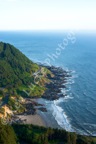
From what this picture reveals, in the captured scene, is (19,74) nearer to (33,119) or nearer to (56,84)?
(56,84)

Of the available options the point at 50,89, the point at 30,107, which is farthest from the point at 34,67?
the point at 30,107

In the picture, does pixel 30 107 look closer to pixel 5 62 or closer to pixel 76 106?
pixel 76 106

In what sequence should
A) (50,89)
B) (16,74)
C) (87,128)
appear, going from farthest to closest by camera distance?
(16,74) → (50,89) → (87,128)

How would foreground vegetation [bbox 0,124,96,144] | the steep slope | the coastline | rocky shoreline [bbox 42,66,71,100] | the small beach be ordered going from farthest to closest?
the steep slope → rocky shoreline [bbox 42,66,71,100] → the small beach → the coastline → foreground vegetation [bbox 0,124,96,144]

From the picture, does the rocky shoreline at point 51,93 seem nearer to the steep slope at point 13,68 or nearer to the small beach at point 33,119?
the small beach at point 33,119

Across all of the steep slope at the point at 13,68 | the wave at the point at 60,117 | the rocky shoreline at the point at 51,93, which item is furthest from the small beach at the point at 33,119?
the steep slope at the point at 13,68

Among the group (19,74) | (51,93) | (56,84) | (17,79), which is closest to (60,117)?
(51,93)

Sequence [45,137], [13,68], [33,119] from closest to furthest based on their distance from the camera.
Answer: [45,137] < [33,119] < [13,68]

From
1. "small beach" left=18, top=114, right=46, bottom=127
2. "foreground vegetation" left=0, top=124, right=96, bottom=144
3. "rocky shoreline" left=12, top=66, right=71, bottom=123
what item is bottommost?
"foreground vegetation" left=0, top=124, right=96, bottom=144

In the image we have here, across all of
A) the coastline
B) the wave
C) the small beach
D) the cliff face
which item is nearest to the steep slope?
the cliff face

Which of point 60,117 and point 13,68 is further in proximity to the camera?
point 13,68

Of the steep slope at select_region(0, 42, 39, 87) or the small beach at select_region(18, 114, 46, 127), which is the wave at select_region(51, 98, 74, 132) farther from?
the steep slope at select_region(0, 42, 39, 87)
